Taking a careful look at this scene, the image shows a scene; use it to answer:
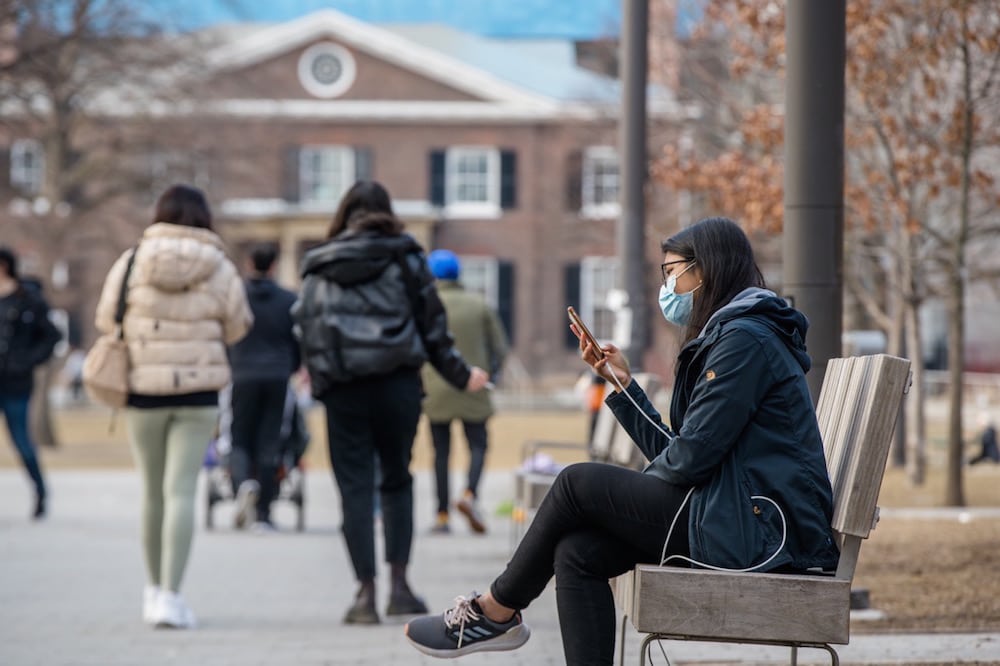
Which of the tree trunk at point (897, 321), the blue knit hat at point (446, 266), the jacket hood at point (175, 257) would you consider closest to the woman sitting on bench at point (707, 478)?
the jacket hood at point (175, 257)

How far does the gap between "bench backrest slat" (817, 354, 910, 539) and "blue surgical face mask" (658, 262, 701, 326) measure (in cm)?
52

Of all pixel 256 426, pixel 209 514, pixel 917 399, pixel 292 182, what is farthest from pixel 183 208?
pixel 292 182

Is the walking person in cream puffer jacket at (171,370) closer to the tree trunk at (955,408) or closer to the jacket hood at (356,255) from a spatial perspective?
the jacket hood at (356,255)

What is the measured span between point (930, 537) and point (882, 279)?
868cm

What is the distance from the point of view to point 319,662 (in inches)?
262

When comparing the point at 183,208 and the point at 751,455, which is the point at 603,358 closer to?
the point at 751,455

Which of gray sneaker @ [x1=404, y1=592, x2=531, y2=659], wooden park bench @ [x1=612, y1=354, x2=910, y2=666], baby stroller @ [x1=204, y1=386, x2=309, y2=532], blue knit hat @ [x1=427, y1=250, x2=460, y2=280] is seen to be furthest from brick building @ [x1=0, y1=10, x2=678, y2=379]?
wooden park bench @ [x1=612, y1=354, x2=910, y2=666]

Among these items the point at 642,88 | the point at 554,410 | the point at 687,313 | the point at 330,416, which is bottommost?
the point at 554,410

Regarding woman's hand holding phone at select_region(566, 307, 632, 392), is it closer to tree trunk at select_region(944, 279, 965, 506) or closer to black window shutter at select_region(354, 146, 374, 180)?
tree trunk at select_region(944, 279, 965, 506)

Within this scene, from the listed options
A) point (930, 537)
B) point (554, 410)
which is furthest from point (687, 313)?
Answer: point (554, 410)

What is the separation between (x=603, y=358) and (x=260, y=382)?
745 centimetres

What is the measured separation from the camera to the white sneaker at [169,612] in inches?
307

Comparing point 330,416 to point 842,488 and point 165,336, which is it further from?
point 842,488

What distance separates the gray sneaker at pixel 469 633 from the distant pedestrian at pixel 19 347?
9.19 meters
